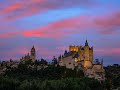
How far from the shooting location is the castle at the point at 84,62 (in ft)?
324

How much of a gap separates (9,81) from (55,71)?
104 ft

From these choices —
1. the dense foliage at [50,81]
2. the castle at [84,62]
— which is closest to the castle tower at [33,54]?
the castle at [84,62]

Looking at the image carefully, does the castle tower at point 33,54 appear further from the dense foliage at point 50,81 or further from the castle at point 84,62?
the dense foliage at point 50,81

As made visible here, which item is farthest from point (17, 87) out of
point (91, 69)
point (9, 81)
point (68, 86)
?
point (91, 69)

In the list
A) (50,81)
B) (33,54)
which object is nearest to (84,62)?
(33,54)

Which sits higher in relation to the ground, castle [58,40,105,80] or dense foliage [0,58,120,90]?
castle [58,40,105,80]

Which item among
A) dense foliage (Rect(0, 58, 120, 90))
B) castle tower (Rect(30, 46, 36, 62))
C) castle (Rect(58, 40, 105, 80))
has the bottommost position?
dense foliage (Rect(0, 58, 120, 90))

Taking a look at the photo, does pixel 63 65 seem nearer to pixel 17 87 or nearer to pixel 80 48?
pixel 80 48

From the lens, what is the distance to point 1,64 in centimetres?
12375

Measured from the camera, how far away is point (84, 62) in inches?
3969

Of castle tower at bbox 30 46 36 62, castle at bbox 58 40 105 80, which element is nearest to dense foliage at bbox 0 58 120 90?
castle at bbox 58 40 105 80

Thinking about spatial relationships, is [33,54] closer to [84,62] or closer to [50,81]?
[84,62]

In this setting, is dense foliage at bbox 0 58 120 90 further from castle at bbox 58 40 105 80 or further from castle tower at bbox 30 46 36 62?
castle tower at bbox 30 46 36 62

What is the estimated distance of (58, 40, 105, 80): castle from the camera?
98875 millimetres
